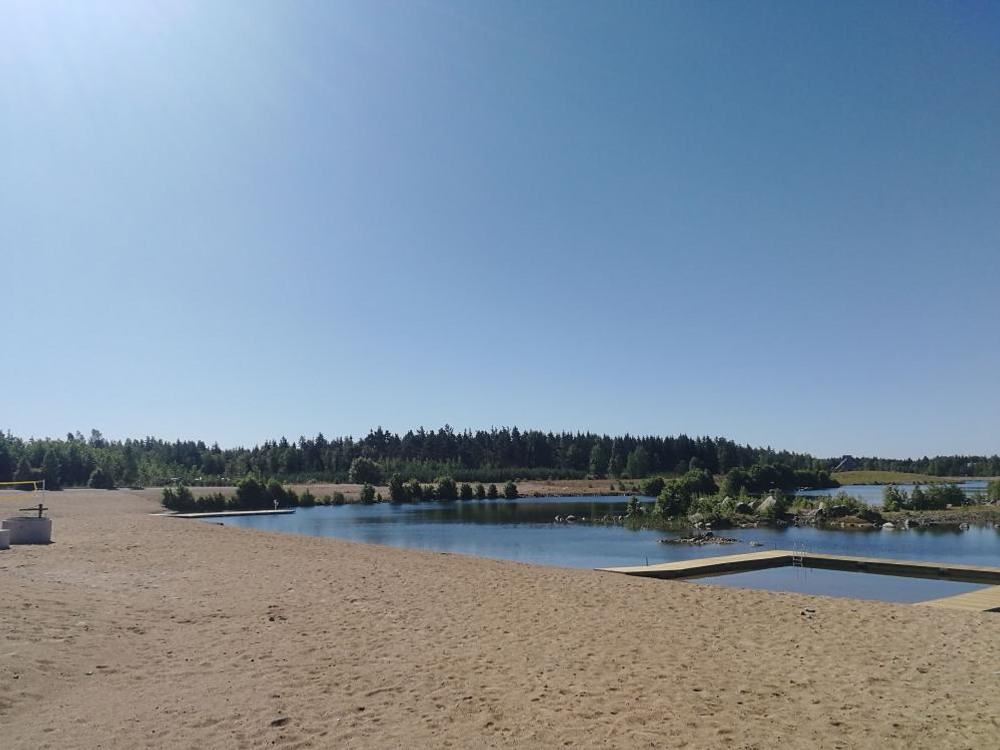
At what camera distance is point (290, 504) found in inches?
2421

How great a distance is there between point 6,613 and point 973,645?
39.7 feet

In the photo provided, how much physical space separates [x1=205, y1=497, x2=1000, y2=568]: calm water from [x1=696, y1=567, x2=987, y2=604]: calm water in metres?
4.79

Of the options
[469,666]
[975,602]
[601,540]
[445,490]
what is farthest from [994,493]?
[469,666]

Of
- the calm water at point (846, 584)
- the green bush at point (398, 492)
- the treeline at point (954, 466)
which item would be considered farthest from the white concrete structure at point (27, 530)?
the treeline at point (954, 466)

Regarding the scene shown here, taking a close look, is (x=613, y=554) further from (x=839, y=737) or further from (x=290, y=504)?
(x=290, y=504)

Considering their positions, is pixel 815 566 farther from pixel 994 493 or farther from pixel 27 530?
pixel 994 493

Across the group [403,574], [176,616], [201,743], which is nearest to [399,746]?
[201,743]

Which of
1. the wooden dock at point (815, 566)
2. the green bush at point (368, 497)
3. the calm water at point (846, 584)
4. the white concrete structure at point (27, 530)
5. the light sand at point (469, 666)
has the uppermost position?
the white concrete structure at point (27, 530)

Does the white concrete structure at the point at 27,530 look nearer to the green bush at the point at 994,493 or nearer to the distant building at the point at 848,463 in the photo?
the green bush at the point at 994,493

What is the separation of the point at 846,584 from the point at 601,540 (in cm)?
1454

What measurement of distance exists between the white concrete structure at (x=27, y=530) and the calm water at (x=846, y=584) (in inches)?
636

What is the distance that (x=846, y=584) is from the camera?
16.5 m

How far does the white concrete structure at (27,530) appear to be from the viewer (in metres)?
16.9

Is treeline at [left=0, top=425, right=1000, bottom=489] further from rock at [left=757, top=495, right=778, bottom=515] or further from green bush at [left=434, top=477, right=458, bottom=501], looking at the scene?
rock at [left=757, top=495, right=778, bottom=515]
